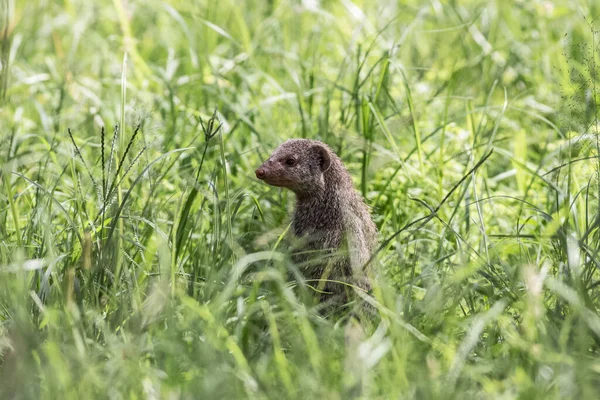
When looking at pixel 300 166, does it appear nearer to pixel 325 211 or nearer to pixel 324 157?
pixel 324 157

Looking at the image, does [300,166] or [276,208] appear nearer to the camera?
[300,166]

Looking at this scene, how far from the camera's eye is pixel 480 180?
4699 mm

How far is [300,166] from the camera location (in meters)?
3.91

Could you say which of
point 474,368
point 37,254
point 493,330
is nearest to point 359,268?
point 493,330

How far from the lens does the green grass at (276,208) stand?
271 cm

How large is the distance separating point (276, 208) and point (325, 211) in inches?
26.8

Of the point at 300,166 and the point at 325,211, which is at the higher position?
the point at 300,166

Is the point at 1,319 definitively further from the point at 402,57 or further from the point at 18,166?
the point at 402,57

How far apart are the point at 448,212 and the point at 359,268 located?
40.1 inches

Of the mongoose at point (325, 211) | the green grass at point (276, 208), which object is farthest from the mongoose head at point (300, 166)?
the green grass at point (276, 208)

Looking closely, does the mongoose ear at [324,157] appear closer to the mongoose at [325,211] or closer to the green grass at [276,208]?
the mongoose at [325,211]

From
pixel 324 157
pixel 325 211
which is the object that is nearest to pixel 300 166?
pixel 324 157

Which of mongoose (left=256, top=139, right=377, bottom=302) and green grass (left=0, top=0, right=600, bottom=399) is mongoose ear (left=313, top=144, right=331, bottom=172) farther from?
green grass (left=0, top=0, right=600, bottom=399)

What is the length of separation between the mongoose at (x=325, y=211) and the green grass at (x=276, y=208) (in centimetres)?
13
